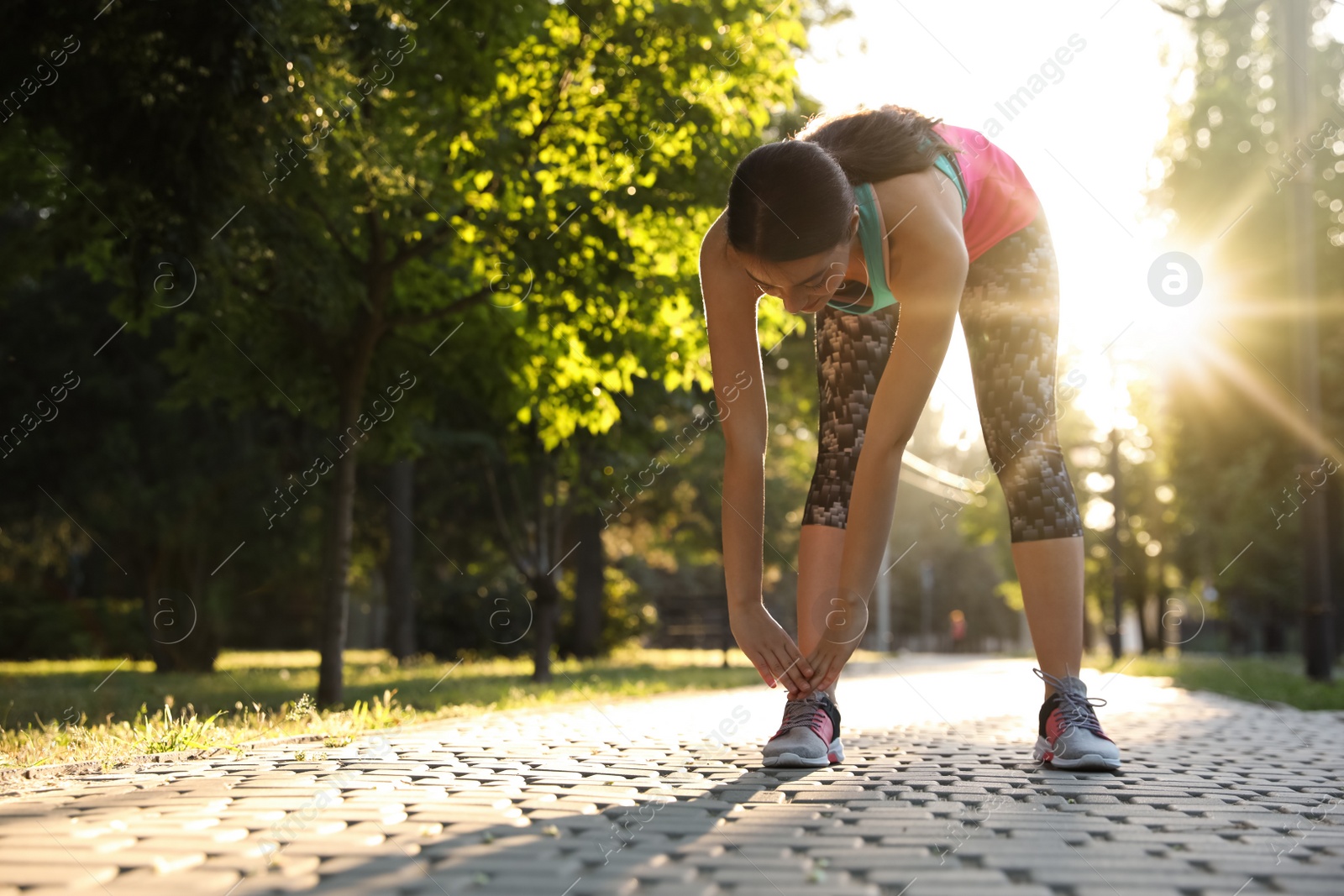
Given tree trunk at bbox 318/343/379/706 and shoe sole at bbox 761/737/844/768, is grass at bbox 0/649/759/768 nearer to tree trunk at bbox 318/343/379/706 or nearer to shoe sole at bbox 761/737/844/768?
tree trunk at bbox 318/343/379/706

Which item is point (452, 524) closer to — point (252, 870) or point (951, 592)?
point (252, 870)

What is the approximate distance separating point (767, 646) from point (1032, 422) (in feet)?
4.11

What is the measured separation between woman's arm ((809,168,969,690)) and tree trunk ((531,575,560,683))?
11.1 m

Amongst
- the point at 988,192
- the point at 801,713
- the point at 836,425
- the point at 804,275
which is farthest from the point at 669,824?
the point at 988,192

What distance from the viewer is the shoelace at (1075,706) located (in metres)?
3.23

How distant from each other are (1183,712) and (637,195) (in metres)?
5.13

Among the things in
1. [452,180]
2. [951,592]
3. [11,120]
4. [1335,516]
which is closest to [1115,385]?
[1335,516]

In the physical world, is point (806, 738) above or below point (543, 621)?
below

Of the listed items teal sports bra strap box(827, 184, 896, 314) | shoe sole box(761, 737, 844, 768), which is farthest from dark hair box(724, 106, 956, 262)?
shoe sole box(761, 737, 844, 768)

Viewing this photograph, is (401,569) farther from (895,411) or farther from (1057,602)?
(895,411)

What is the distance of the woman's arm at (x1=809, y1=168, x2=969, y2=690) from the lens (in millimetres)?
2711

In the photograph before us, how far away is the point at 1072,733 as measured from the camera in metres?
3.19

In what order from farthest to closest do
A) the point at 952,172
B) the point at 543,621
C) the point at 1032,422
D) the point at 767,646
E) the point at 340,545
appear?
the point at 543,621 < the point at 340,545 < the point at 1032,422 < the point at 952,172 < the point at 767,646

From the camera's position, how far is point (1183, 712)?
→ 289 inches
